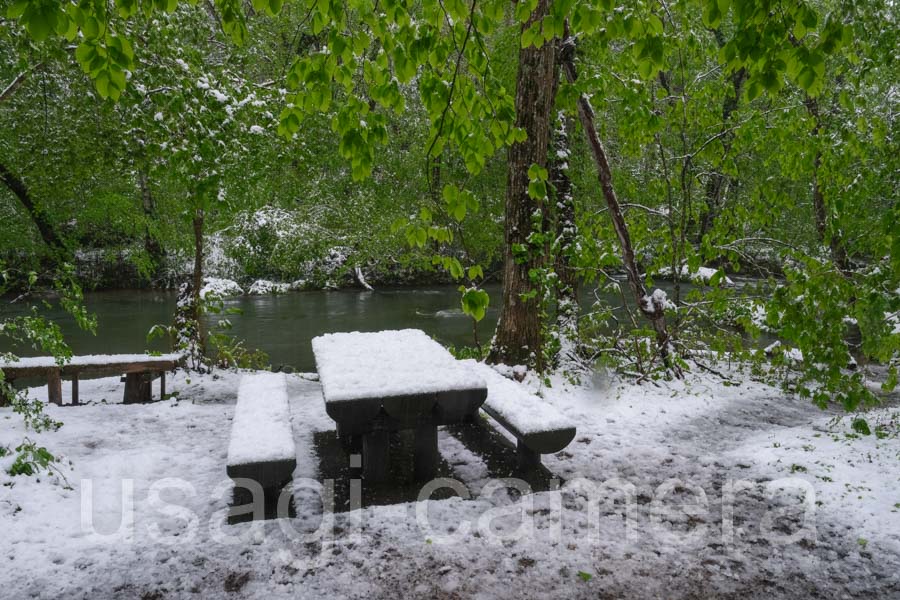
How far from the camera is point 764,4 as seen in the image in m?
1.97

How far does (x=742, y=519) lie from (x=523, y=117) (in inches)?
173

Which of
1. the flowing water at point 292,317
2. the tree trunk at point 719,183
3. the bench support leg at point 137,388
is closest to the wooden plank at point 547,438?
the tree trunk at point 719,183

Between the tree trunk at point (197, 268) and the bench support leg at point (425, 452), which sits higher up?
the tree trunk at point (197, 268)

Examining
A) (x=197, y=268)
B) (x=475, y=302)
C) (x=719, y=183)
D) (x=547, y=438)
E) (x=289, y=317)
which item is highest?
(x=719, y=183)

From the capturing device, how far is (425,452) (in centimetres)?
385

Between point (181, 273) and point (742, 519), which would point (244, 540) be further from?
point (181, 273)

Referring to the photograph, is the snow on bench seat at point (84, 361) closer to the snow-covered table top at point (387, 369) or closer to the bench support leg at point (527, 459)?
the snow-covered table top at point (387, 369)

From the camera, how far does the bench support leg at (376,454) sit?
3752 millimetres

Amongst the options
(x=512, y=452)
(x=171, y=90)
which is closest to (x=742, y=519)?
(x=512, y=452)

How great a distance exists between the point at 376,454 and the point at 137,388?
3300mm

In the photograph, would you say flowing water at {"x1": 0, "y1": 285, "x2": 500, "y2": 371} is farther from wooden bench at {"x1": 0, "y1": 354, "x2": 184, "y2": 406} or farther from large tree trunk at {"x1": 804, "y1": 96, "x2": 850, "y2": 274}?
large tree trunk at {"x1": 804, "y1": 96, "x2": 850, "y2": 274}

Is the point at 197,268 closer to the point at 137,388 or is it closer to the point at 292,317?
the point at 137,388

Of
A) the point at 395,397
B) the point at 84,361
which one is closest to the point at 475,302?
the point at 395,397

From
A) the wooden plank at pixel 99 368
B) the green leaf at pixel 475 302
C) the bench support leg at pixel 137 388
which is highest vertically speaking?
the green leaf at pixel 475 302
